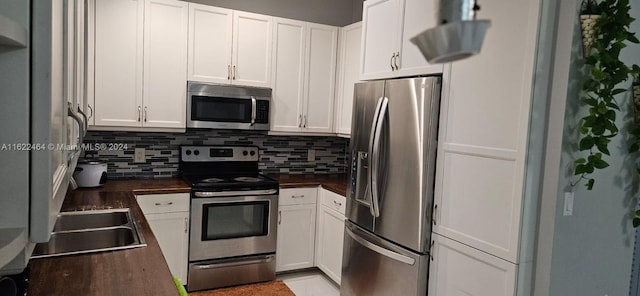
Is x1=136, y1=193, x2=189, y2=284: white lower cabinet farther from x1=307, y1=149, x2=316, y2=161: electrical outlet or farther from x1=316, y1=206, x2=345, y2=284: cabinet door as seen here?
x1=307, y1=149, x2=316, y2=161: electrical outlet

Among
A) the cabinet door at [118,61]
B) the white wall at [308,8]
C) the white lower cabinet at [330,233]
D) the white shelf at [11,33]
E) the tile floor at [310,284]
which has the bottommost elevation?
the tile floor at [310,284]

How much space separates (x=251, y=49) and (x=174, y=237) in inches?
62.4

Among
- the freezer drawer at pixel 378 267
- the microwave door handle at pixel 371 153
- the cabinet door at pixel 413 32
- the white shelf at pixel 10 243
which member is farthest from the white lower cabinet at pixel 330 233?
the white shelf at pixel 10 243

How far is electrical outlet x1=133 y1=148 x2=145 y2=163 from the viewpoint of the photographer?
345cm

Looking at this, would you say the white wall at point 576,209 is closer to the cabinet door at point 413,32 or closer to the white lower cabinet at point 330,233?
the cabinet door at point 413,32

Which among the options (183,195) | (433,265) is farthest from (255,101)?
(433,265)

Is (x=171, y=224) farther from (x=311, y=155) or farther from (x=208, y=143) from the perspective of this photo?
(x=311, y=155)

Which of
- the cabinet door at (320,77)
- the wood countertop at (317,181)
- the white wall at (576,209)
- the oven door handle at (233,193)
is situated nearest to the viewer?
the white wall at (576,209)

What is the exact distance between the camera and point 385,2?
2713mm

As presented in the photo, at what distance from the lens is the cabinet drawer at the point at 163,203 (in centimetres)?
296

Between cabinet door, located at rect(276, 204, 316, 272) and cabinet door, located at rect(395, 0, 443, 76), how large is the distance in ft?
5.04

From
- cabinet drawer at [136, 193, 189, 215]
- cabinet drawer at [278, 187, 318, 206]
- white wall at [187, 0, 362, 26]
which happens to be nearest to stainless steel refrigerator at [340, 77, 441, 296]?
cabinet drawer at [278, 187, 318, 206]

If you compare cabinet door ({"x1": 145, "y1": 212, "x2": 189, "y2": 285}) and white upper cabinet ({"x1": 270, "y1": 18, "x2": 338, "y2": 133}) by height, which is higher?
white upper cabinet ({"x1": 270, "y1": 18, "x2": 338, "y2": 133})

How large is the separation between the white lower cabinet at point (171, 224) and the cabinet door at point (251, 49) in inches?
41.8
